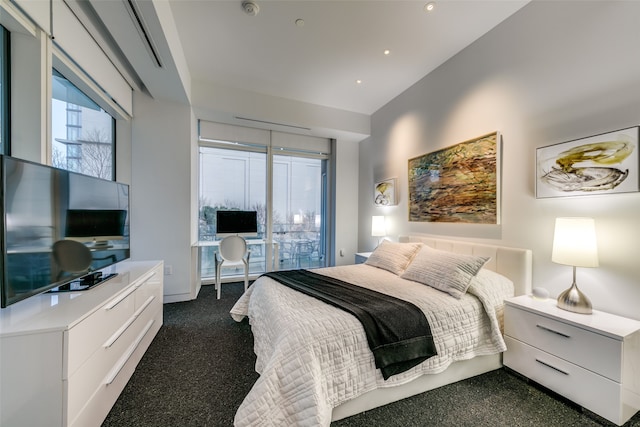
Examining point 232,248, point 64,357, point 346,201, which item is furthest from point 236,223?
point 64,357

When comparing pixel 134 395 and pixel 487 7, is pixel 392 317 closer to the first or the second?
pixel 134 395

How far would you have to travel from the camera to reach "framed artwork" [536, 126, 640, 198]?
1.59 meters

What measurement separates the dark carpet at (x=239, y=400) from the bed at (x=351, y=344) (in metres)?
0.09

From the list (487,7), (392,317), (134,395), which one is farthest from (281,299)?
(487,7)

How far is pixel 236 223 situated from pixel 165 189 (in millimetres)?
1126

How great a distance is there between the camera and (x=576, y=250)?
1.64 meters

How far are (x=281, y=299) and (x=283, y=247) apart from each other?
2.96m

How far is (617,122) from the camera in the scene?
1.66 meters

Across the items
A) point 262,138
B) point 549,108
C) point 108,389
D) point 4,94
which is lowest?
point 108,389

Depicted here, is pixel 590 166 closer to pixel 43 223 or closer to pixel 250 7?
pixel 250 7

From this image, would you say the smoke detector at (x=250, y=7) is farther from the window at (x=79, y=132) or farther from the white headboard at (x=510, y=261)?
the white headboard at (x=510, y=261)

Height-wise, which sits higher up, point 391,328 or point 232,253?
point 232,253

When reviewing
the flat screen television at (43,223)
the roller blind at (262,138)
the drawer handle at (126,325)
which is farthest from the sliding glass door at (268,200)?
the flat screen television at (43,223)

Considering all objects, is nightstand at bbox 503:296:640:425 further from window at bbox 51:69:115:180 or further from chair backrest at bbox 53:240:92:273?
window at bbox 51:69:115:180
